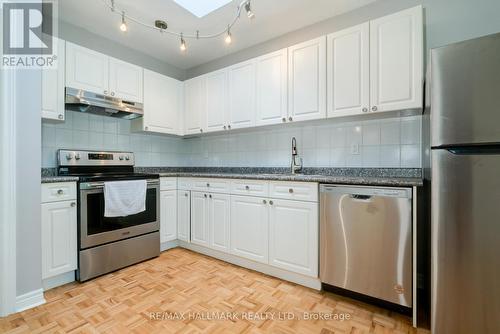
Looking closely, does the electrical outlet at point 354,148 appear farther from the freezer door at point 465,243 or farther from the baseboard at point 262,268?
the baseboard at point 262,268

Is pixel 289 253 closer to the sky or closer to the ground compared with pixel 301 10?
closer to the ground

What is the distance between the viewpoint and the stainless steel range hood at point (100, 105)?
2.25 m

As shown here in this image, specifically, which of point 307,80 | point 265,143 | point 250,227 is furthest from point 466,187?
point 265,143

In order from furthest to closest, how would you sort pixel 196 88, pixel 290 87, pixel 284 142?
pixel 196 88 < pixel 284 142 < pixel 290 87

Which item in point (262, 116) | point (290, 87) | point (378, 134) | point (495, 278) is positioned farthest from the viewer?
point (262, 116)

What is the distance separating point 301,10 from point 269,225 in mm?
2054

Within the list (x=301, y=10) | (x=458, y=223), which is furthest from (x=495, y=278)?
(x=301, y=10)

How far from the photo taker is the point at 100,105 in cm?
240

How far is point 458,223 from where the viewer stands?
1213 millimetres

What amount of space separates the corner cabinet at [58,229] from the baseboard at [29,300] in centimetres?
17

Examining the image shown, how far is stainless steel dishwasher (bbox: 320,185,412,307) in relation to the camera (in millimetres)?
1518

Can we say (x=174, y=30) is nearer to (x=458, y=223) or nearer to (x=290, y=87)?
(x=290, y=87)

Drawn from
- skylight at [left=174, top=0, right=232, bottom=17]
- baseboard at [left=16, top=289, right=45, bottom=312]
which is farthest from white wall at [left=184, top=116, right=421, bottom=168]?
baseboard at [left=16, top=289, right=45, bottom=312]

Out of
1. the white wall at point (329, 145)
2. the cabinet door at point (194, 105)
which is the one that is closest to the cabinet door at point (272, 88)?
the white wall at point (329, 145)
